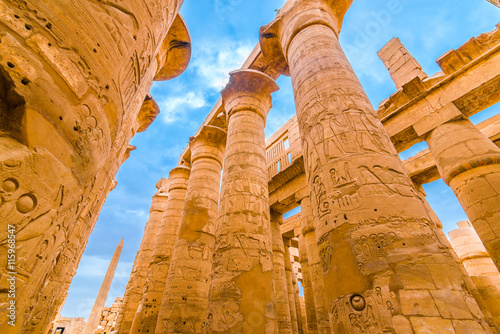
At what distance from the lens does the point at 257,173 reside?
18.9 ft

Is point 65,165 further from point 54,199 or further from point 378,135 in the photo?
point 378,135

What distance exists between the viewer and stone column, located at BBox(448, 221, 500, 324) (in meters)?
5.96

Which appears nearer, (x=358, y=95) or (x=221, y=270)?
(x=358, y=95)

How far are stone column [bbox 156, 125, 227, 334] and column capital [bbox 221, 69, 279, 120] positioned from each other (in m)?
2.07

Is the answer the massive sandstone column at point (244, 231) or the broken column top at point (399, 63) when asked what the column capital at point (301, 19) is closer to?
the massive sandstone column at point (244, 231)

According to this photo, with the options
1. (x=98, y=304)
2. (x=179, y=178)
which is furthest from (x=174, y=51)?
(x=98, y=304)

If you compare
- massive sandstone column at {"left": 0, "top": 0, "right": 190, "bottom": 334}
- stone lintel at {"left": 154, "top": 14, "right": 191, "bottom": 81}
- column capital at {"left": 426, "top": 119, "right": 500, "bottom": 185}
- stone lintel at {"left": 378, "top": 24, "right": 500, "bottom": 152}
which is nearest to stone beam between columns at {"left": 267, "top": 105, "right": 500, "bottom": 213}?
stone lintel at {"left": 378, "top": 24, "right": 500, "bottom": 152}

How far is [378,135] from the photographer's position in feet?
9.90

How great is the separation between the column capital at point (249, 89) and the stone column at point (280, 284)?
4.27 m

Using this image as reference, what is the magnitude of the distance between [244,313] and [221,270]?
0.80 meters

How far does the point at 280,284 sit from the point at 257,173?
3.80 meters

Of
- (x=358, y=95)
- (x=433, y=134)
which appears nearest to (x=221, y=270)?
(x=358, y=95)

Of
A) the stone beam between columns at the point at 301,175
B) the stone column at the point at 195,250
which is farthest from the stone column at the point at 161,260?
the stone beam between columns at the point at 301,175

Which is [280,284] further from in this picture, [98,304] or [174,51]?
[98,304]
